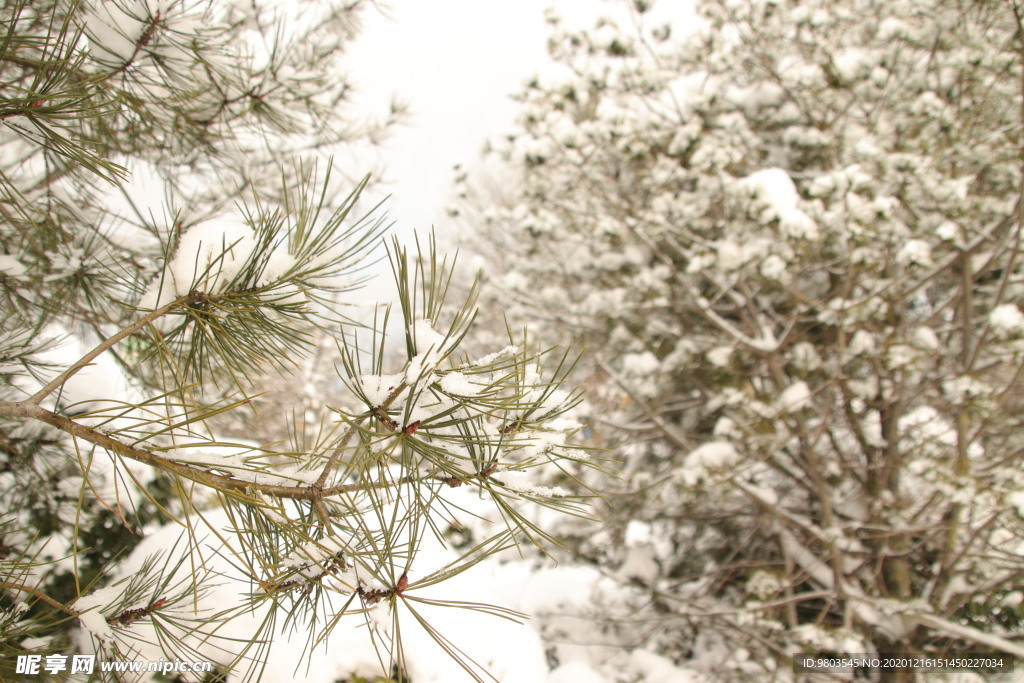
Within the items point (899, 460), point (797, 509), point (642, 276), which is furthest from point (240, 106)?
point (797, 509)

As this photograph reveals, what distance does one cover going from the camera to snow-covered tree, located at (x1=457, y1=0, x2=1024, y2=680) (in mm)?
2754

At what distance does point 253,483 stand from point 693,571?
14.7 ft

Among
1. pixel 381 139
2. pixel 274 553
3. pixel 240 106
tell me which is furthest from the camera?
pixel 381 139

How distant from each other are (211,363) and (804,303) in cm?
349

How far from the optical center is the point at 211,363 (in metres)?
1.49

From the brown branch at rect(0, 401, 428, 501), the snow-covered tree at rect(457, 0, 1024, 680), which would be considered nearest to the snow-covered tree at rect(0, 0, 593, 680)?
the brown branch at rect(0, 401, 428, 501)

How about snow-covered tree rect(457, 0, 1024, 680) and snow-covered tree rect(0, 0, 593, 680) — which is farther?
snow-covered tree rect(457, 0, 1024, 680)

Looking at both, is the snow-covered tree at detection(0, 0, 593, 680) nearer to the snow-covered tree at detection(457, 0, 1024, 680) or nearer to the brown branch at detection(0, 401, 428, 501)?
the brown branch at detection(0, 401, 428, 501)

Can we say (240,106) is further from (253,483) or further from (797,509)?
(797,509)

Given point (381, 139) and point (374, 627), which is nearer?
point (374, 627)

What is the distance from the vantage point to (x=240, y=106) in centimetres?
174

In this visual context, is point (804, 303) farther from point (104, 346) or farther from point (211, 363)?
point (104, 346)

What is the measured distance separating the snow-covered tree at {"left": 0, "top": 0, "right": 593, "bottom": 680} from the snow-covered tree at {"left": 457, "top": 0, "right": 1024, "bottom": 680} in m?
2.05

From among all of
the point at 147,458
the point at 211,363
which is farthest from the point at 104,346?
the point at 211,363
